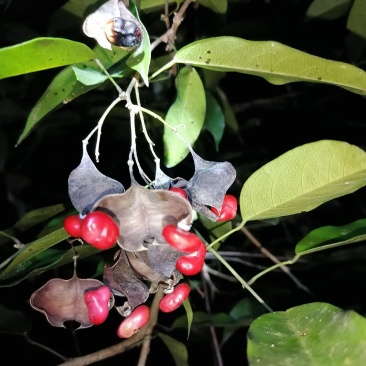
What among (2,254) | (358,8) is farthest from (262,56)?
(2,254)

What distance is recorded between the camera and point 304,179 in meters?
0.97

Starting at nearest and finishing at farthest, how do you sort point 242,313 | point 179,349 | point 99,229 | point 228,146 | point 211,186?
1. point 99,229
2. point 211,186
3. point 179,349
4. point 242,313
5. point 228,146

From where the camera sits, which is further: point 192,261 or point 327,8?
point 327,8

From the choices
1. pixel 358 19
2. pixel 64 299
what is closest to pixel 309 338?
pixel 64 299

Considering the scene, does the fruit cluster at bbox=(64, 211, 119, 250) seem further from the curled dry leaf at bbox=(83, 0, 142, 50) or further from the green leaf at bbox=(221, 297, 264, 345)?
the green leaf at bbox=(221, 297, 264, 345)

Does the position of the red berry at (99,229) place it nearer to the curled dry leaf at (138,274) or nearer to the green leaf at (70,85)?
the curled dry leaf at (138,274)

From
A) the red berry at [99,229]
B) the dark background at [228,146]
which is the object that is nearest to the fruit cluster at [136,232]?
the red berry at [99,229]

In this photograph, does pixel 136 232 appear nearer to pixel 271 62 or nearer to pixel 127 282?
pixel 127 282

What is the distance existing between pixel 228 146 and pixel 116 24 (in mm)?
1425

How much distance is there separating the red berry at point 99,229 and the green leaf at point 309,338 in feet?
0.85

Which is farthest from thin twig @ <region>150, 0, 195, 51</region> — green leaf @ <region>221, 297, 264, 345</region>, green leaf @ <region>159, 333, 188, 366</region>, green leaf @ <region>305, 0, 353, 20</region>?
green leaf @ <region>221, 297, 264, 345</region>

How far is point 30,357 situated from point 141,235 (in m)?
1.42

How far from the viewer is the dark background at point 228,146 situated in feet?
5.92

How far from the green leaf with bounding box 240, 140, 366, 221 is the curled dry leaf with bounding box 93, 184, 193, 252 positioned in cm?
24
